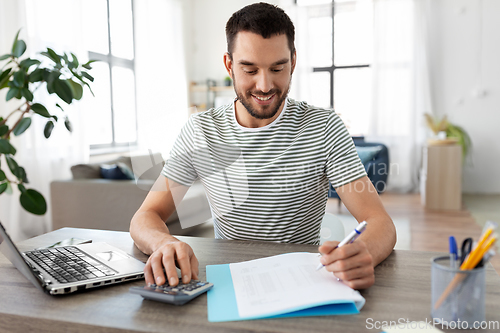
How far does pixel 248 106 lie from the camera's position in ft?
4.10

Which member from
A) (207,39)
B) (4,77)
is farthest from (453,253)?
(207,39)

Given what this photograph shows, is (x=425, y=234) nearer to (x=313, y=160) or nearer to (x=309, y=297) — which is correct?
(x=313, y=160)

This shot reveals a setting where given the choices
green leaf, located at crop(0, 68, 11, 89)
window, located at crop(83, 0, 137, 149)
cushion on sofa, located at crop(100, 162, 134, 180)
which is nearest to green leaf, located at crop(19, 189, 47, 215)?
green leaf, located at crop(0, 68, 11, 89)

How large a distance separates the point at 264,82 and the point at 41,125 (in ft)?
9.50

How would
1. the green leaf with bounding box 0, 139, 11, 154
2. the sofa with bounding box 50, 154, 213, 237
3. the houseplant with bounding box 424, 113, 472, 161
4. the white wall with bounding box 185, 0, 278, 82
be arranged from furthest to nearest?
1. the white wall with bounding box 185, 0, 278, 82
2. the houseplant with bounding box 424, 113, 472, 161
3. the sofa with bounding box 50, 154, 213, 237
4. the green leaf with bounding box 0, 139, 11, 154

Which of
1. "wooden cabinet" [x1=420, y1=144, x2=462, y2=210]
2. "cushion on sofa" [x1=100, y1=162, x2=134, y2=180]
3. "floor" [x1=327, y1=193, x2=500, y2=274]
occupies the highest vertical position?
"cushion on sofa" [x1=100, y1=162, x2=134, y2=180]

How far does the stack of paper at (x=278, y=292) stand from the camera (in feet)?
2.09

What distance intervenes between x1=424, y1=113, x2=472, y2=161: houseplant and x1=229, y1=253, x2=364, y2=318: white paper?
421 cm

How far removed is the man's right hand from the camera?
732 millimetres

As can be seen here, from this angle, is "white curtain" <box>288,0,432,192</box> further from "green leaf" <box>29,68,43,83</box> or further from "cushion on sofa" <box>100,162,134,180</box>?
"green leaf" <box>29,68,43,83</box>

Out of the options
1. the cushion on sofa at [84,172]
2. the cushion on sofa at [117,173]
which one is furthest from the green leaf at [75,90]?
the cushion on sofa at [84,172]

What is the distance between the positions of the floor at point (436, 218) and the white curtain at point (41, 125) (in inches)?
108

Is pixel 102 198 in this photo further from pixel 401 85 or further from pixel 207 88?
pixel 401 85

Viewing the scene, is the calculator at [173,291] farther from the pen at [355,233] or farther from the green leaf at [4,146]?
the green leaf at [4,146]
